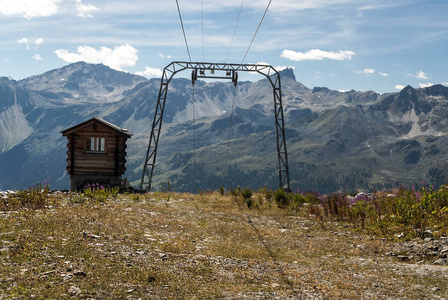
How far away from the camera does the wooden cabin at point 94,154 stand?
26922 millimetres

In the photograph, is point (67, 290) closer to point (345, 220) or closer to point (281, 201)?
point (345, 220)

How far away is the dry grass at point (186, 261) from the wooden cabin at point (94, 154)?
11557 millimetres

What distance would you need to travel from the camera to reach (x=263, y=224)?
1655cm

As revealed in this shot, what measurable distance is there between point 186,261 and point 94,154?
64.7ft

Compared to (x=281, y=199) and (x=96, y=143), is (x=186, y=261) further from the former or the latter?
(x=96, y=143)

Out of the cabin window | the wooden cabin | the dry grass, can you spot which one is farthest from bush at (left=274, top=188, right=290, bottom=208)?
the cabin window

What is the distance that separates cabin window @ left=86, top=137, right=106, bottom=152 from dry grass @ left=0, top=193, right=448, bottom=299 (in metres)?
12.0

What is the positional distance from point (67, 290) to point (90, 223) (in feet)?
18.8

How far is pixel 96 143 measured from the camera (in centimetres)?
2728

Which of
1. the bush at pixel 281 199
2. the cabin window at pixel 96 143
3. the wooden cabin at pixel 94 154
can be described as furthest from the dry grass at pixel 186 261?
the cabin window at pixel 96 143

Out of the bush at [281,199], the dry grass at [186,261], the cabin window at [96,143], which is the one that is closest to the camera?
the dry grass at [186,261]

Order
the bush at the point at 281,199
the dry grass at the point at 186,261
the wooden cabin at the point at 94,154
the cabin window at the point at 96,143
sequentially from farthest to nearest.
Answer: the cabin window at the point at 96,143, the wooden cabin at the point at 94,154, the bush at the point at 281,199, the dry grass at the point at 186,261

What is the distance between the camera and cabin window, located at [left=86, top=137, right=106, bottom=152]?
2722 centimetres

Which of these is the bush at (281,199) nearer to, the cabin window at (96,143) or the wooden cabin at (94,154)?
the wooden cabin at (94,154)
